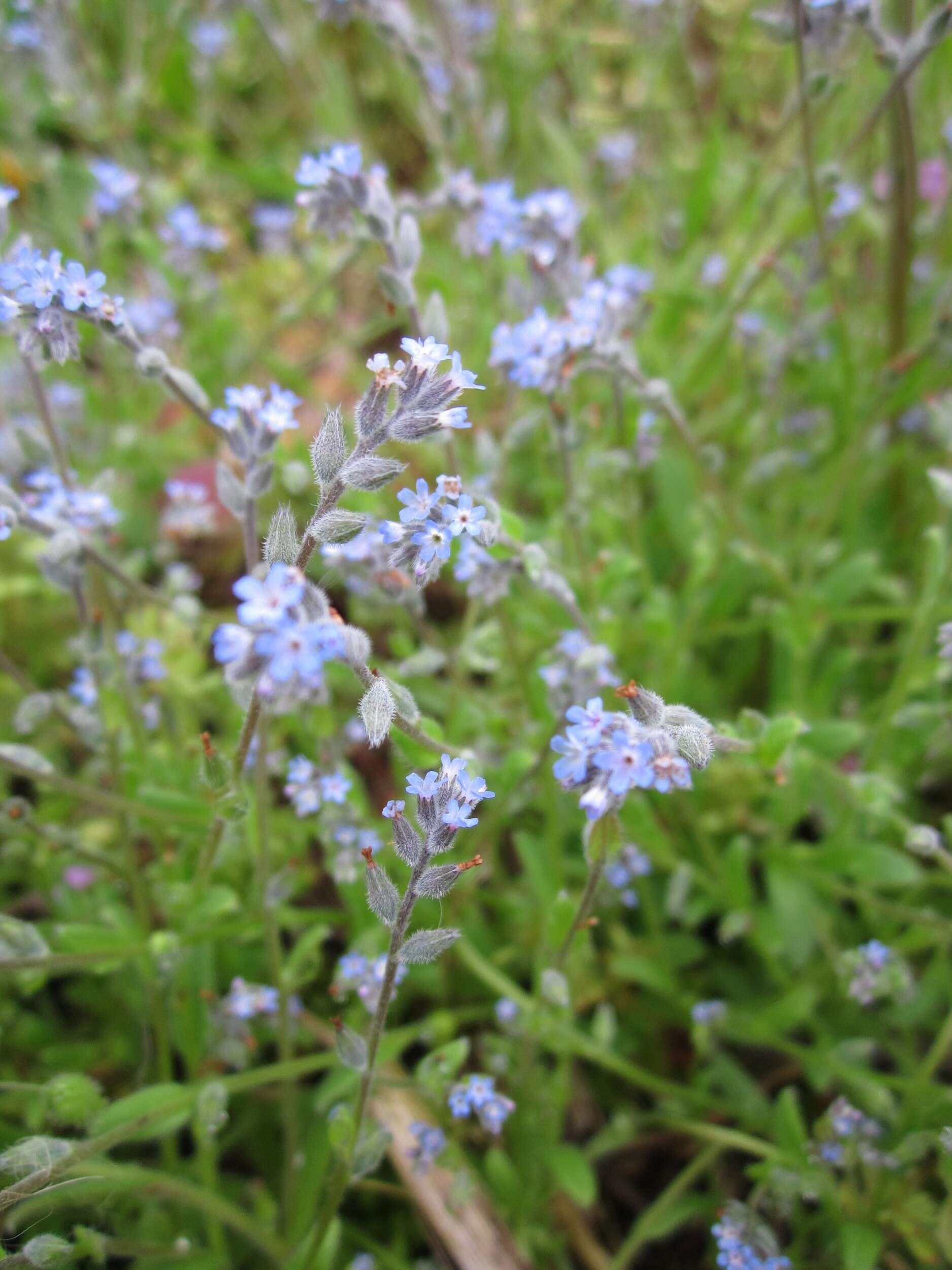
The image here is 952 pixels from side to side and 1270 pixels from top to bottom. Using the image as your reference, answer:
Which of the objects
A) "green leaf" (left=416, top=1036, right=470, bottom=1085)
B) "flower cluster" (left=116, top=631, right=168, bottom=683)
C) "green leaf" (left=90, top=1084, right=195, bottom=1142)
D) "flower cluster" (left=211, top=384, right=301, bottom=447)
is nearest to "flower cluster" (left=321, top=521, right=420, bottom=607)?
"flower cluster" (left=211, top=384, right=301, bottom=447)

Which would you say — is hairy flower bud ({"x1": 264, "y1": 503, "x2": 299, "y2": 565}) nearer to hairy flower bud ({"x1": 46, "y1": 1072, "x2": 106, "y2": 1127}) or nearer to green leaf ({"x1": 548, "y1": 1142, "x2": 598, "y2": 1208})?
hairy flower bud ({"x1": 46, "y1": 1072, "x2": 106, "y2": 1127})

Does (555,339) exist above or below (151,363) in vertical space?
below

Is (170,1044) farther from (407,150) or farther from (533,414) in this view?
(407,150)

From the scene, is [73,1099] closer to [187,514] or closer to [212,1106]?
[212,1106]

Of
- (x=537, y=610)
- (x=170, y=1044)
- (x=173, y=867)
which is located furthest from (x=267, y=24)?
(x=170, y=1044)

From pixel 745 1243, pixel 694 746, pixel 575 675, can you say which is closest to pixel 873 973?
pixel 745 1243
